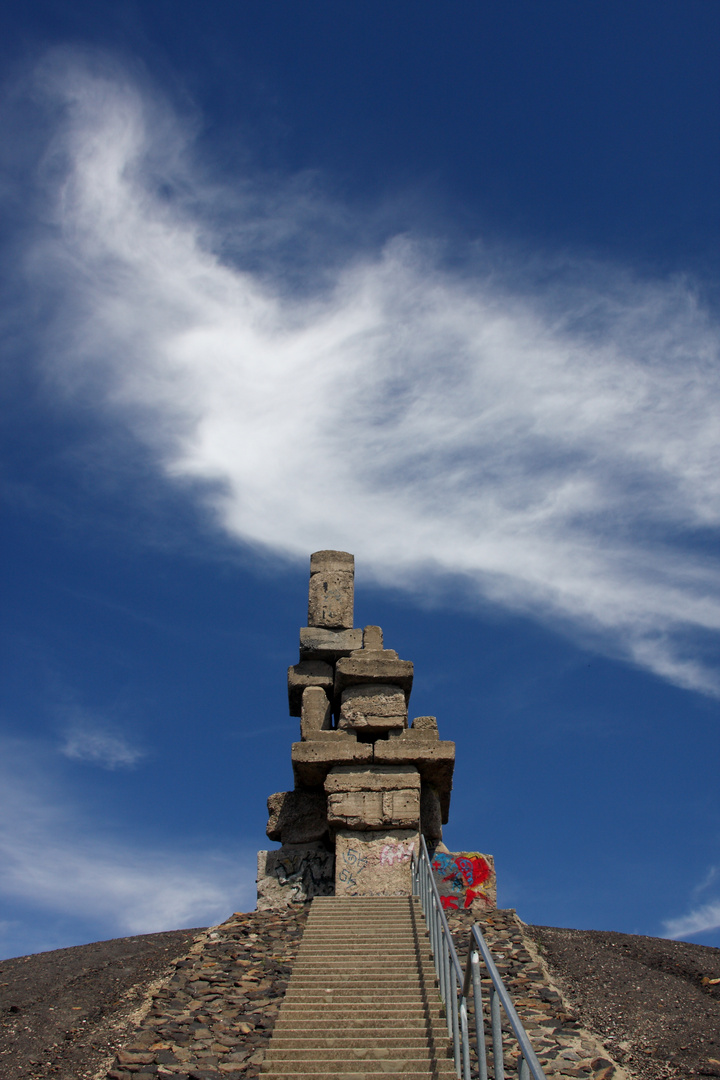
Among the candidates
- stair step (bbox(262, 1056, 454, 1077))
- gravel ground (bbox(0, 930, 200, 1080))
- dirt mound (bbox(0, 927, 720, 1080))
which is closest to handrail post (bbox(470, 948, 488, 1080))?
stair step (bbox(262, 1056, 454, 1077))

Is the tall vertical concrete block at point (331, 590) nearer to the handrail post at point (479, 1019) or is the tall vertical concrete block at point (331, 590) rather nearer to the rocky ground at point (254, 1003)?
the rocky ground at point (254, 1003)

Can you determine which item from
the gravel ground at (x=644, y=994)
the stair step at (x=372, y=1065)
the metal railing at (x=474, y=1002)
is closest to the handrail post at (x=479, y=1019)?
the metal railing at (x=474, y=1002)

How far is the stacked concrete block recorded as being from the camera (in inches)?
497

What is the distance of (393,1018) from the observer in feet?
24.1

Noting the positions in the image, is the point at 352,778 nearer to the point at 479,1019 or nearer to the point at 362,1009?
the point at 362,1009

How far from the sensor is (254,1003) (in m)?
8.23

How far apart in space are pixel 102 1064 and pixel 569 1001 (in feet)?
15.8

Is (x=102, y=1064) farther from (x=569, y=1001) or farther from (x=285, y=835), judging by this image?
(x=285, y=835)

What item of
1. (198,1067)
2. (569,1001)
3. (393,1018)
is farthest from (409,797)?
(198,1067)

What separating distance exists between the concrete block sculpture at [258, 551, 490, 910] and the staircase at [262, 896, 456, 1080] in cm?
244

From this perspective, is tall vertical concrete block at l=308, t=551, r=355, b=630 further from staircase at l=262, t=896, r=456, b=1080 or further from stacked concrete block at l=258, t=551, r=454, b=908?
staircase at l=262, t=896, r=456, b=1080

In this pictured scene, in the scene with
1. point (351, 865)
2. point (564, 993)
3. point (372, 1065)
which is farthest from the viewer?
point (351, 865)

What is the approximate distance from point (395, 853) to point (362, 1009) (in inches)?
197

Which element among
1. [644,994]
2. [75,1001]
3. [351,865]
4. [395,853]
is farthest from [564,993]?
[75,1001]
